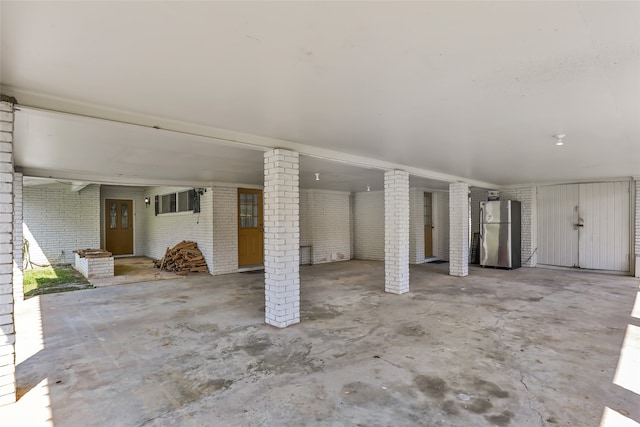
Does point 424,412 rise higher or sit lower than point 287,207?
lower

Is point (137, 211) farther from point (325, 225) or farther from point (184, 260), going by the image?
point (325, 225)

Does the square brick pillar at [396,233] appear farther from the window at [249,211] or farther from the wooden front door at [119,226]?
the wooden front door at [119,226]

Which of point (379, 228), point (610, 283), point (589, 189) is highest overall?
point (589, 189)

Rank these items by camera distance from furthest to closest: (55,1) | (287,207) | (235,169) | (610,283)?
(610,283), (235,169), (287,207), (55,1)

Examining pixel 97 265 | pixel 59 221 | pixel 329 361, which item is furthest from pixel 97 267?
pixel 329 361

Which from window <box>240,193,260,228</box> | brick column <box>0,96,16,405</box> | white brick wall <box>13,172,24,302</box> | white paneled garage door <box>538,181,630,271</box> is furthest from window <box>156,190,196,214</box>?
white paneled garage door <box>538,181,630,271</box>

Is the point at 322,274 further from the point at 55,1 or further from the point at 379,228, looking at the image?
the point at 55,1

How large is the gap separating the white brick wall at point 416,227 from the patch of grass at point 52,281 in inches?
364

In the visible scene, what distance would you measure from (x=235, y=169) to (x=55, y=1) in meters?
5.46

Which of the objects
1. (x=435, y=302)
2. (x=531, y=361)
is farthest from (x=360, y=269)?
(x=531, y=361)

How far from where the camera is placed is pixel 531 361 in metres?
3.48

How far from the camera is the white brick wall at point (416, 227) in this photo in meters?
11.2

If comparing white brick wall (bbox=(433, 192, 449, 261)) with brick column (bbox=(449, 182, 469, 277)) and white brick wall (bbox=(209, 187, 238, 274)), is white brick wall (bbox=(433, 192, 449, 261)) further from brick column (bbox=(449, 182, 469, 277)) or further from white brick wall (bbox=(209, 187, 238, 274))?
white brick wall (bbox=(209, 187, 238, 274))

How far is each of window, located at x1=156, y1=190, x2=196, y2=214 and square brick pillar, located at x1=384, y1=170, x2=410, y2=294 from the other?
6153 millimetres
